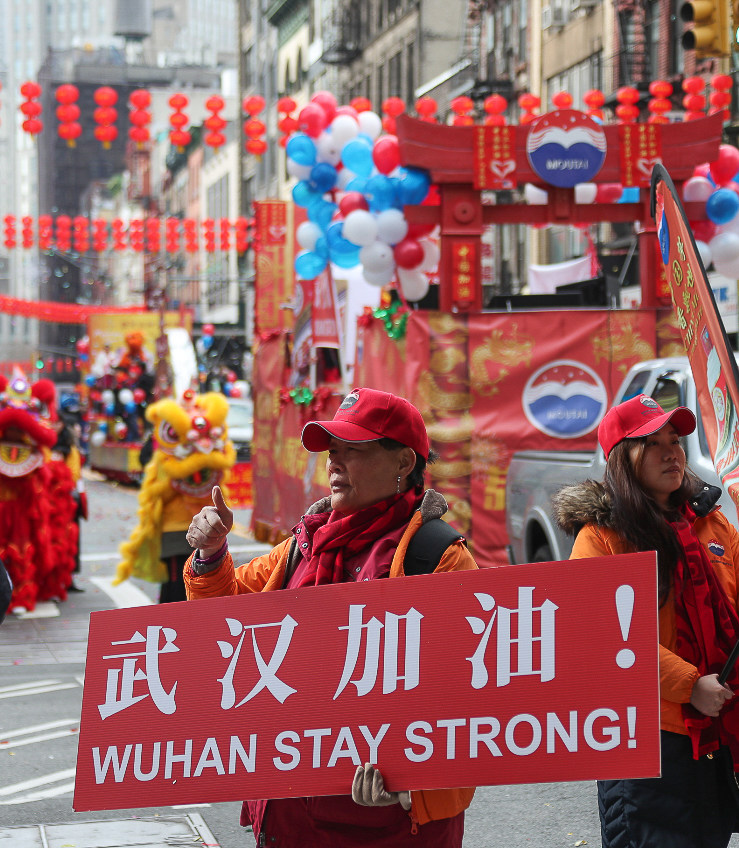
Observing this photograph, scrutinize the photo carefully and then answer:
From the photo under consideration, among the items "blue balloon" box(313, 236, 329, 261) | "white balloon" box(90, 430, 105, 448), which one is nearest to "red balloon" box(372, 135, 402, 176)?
"blue balloon" box(313, 236, 329, 261)

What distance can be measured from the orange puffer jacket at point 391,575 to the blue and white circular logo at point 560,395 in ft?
28.2

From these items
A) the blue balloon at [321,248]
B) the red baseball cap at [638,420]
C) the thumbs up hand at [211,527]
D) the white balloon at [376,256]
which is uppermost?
the blue balloon at [321,248]

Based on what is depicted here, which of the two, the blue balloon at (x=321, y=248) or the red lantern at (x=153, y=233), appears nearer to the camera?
the blue balloon at (x=321, y=248)

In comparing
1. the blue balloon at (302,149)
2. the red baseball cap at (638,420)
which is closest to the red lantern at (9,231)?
the blue balloon at (302,149)

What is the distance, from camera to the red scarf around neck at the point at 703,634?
3549 millimetres

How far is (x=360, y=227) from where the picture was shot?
1250cm

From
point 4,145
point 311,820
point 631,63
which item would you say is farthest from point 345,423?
point 4,145

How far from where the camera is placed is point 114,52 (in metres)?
117

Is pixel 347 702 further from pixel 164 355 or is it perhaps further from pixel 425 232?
pixel 164 355

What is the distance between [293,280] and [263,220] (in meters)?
0.91

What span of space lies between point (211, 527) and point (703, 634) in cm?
135

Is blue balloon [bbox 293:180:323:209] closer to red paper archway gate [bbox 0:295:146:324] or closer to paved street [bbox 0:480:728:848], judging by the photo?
paved street [bbox 0:480:728:848]

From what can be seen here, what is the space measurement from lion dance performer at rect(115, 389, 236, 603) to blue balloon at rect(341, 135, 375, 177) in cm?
421

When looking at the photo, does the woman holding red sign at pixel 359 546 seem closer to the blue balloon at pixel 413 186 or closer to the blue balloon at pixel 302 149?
the blue balloon at pixel 413 186
